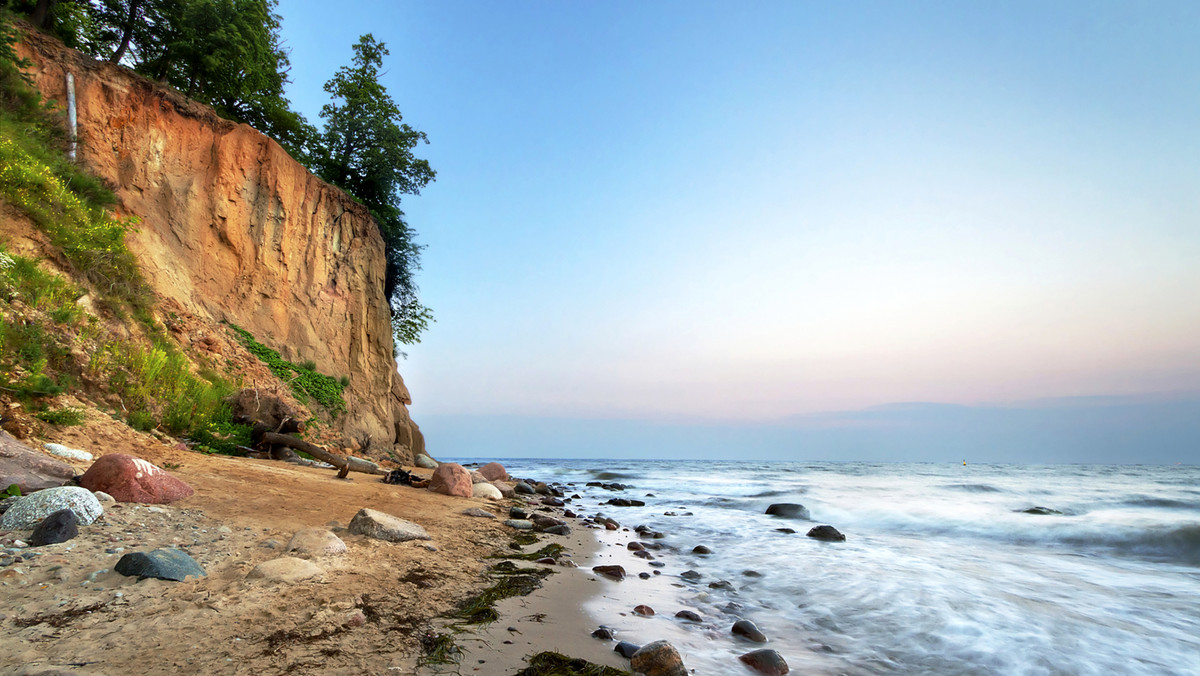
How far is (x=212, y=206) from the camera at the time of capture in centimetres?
1482

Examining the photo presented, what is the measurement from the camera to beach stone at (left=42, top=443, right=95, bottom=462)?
16.8 ft

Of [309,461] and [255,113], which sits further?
[255,113]

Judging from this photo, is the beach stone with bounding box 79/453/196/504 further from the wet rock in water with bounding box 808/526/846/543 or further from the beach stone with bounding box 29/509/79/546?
the wet rock in water with bounding box 808/526/846/543

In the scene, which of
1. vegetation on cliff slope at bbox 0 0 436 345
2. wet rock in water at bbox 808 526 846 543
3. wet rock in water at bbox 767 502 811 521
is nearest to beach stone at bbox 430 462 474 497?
wet rock in water at bbox 808 526 846 543

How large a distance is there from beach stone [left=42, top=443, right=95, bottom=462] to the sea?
5382 millimetres

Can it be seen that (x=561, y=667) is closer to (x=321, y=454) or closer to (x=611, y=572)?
(x=611, y=572)

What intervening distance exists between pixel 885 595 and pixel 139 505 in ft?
25.4

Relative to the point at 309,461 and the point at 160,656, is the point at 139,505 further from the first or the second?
the point at 309,461

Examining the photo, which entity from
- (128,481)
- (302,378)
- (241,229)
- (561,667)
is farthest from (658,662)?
(241,229)

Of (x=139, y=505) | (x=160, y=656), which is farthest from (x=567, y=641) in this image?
(x=139, y=505)

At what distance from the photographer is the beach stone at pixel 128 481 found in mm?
4590

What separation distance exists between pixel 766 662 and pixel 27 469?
6138 millimetres

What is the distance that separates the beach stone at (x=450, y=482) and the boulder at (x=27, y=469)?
596 cm

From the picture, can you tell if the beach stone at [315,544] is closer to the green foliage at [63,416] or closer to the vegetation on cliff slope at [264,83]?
the green foliage at [63,416]
